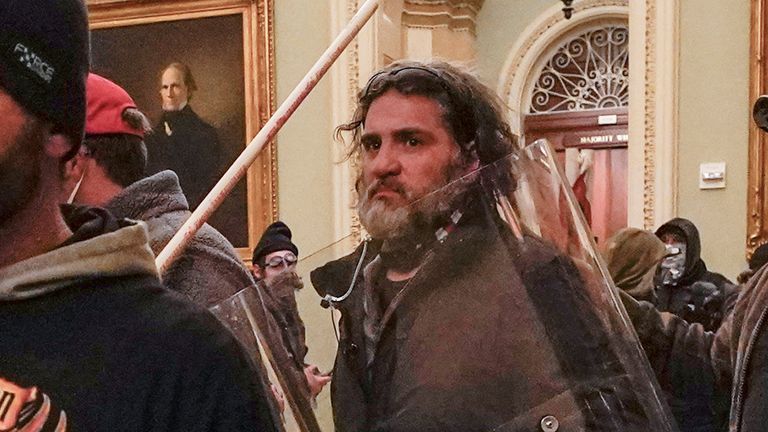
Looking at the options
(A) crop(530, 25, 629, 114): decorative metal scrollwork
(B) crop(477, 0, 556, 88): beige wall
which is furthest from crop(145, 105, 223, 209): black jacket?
(A) crop(530, 25, 629, 114): decorative metal scrollwork

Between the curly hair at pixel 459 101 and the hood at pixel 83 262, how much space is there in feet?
2.69

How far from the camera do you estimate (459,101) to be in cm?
172

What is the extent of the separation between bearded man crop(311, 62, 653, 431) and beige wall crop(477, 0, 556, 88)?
22.2 ft

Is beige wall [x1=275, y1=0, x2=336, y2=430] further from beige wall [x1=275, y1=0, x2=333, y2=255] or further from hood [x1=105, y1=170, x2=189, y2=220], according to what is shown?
hood [x1=105, y1=170, x2=189, y2=220]

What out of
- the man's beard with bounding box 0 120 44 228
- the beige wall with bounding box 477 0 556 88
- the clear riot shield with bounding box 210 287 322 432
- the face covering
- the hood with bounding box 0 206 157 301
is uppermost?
the beige wall with bounding box 477 0 556 88

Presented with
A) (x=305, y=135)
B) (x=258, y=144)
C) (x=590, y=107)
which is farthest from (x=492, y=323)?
(x=590, y=107)

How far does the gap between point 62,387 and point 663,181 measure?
4.96 m

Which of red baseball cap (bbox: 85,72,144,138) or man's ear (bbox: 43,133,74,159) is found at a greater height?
red baseball cap (bbox: 85,72,144,138)

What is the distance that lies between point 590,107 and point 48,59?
23.3 feet

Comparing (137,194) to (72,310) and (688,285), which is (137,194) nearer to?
(72,310)

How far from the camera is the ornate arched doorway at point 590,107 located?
7500mm

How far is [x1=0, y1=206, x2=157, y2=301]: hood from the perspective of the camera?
35.2 inches

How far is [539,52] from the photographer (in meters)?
7.70

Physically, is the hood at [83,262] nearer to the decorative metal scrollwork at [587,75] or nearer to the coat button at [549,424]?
the coat button at [549,424]
